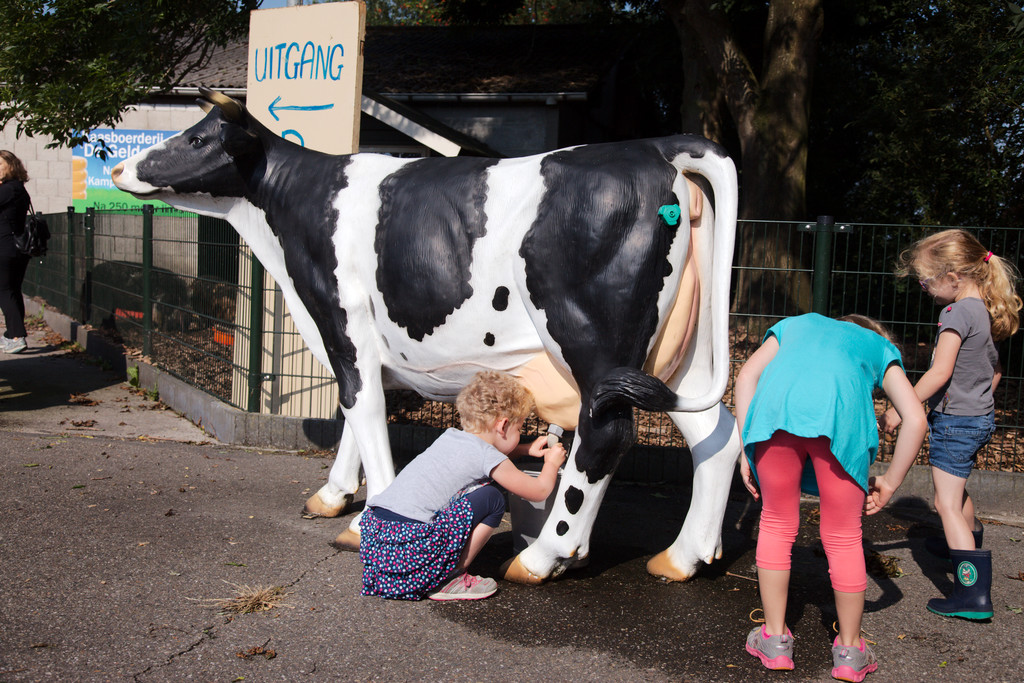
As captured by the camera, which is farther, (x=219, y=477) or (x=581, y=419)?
(x=219, y=477)

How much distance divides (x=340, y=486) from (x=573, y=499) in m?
1.50

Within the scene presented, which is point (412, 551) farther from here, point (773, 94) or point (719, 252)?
point (773, 94)

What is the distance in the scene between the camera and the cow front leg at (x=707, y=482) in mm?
3770

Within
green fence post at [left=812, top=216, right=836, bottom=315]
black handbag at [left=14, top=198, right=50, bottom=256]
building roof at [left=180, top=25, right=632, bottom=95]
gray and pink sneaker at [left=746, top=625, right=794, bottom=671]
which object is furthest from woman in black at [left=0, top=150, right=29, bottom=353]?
building roof at [left=180, top=25, right=632, bottom=95]

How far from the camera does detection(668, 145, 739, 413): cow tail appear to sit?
3.35 m

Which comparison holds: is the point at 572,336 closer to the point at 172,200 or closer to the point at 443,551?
the point at 443,551

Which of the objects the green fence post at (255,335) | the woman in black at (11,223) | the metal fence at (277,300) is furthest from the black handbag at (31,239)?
the green fence post at (255,335)

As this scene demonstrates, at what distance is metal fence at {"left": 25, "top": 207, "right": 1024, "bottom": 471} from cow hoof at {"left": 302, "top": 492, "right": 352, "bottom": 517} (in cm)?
156

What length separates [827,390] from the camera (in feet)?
9.68

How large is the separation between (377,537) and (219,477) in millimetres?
2132

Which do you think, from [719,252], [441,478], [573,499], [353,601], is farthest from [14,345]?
[719,252]

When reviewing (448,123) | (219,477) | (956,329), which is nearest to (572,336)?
(956,329)

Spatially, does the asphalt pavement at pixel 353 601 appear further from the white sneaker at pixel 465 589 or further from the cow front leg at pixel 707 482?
the cow front leg at pixel 707 482

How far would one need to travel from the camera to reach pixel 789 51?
9.78m
